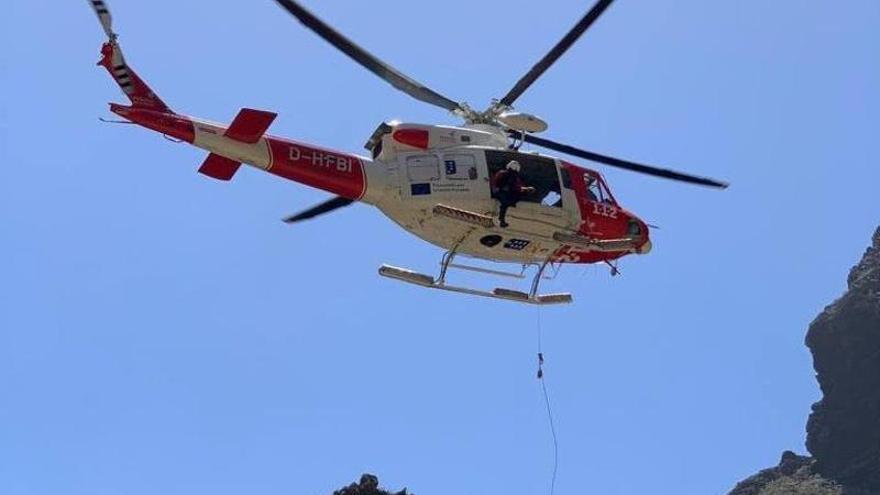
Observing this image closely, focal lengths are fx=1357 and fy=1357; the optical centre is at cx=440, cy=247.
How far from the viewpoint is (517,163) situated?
32125 mm

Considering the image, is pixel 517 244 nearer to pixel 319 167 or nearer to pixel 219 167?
pixel 319 167

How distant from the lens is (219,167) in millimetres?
30469

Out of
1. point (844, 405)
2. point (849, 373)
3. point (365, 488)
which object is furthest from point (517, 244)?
point (849, 373)

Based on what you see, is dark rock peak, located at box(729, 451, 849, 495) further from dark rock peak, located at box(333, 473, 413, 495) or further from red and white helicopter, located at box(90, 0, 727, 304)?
red and white helicopter, located at box(90, 0, 727, 304)

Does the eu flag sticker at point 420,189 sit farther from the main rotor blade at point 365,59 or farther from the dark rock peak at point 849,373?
the dark rock peak at point 849,373

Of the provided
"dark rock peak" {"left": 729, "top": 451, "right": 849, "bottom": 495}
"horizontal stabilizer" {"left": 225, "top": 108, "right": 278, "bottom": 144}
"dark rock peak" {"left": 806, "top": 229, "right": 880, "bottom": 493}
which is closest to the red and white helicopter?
"horizontal stabilizer" {"left": 225, "top": 108, "right": 278, "bottom": 144}

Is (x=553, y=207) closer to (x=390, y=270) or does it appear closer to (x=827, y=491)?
(x=390, y=270)

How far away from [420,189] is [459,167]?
3.66ft

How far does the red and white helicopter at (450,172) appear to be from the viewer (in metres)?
29.4

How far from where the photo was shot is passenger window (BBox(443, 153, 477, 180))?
3150 centimetres

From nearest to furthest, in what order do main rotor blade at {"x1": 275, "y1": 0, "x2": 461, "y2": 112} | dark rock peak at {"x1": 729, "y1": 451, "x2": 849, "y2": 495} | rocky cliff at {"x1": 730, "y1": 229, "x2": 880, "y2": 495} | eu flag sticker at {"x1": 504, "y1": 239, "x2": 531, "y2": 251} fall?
main rotor blade at {"x1": 275, "y1": 0, "x2": 461, "y2": 112}
eu flag sticker at {"x1": 504, "y1": 239, "x2": 531, "y2": 251}
dark rock peak at {"x1": 729, "y1": 451, "x2": 849, "y2": 495}
rocky cliff at {"x1": 730, "y1": 229, "x2": 880, "y2": 495}

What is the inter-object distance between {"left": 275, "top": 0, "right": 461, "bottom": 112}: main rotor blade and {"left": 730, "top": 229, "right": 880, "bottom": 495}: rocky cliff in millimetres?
116211

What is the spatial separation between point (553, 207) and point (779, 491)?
114489mm

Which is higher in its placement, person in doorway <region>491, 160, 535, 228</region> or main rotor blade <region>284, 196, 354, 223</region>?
main rotor blade <region>284, 196, 354, 223</region>
